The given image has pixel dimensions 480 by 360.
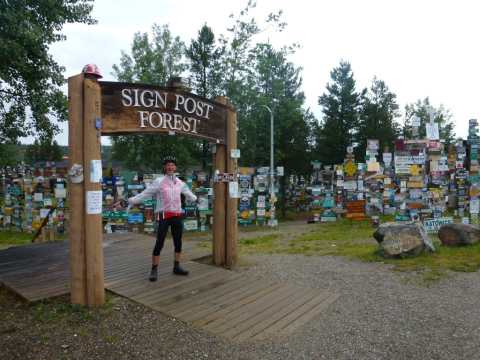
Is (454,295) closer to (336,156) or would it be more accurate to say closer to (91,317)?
(91,317)

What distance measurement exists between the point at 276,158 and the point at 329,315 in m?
19.1

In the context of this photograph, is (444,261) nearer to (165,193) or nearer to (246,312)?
(246,312)

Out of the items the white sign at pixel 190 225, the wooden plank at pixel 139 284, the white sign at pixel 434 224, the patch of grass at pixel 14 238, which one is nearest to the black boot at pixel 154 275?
the wooden plank at pixel 139 284

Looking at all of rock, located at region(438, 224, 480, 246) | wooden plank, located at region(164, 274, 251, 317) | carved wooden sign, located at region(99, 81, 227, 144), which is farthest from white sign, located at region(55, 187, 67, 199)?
rock, located at region(438, 224, 480, 246)

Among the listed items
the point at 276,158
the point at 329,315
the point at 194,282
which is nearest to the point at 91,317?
the point at 194,282

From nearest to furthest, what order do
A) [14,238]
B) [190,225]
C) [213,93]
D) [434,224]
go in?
[434,224] < [14,238] < [190,225] < [213,93]

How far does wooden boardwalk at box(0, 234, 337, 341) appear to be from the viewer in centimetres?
427

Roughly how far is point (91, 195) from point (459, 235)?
760cm

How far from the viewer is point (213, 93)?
952 inches

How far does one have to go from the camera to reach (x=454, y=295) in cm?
530

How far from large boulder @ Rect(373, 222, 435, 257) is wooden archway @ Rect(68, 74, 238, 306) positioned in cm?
440

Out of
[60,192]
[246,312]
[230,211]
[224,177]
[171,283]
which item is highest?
[224,177]

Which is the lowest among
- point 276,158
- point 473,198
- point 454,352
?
point 454,352

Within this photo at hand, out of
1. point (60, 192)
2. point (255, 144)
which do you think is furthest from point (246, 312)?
point (255, 144)
